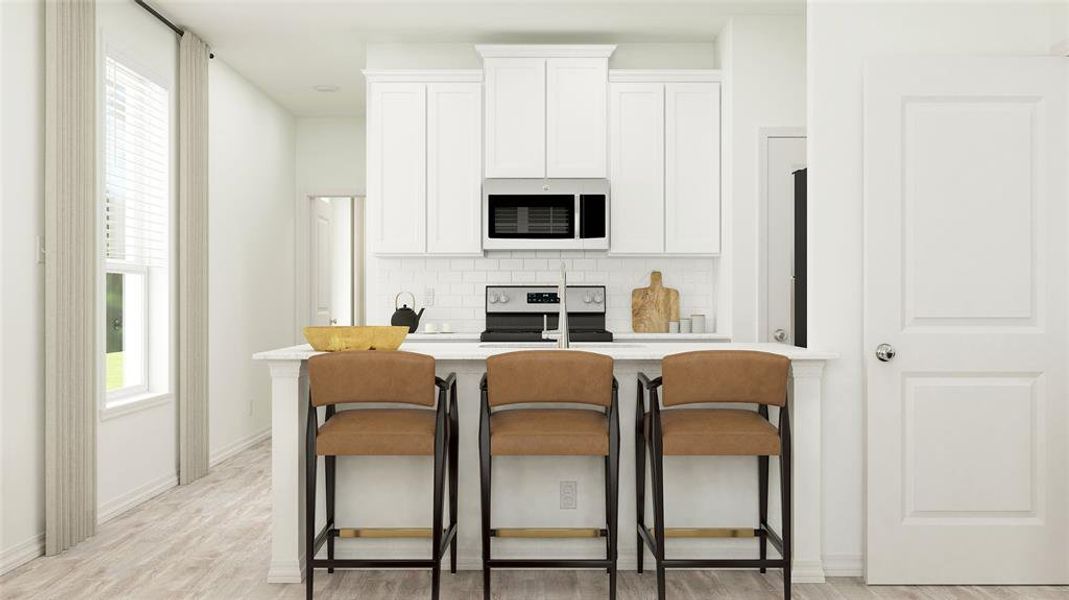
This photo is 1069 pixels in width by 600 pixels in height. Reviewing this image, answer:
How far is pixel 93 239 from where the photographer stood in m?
3.74

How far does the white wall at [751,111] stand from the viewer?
190 inches

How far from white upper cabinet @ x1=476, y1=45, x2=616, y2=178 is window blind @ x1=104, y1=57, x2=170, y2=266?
2029 millimetres

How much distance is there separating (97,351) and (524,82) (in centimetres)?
297

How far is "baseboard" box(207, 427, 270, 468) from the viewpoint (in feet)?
18.0

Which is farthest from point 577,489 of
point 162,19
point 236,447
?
point 162,19

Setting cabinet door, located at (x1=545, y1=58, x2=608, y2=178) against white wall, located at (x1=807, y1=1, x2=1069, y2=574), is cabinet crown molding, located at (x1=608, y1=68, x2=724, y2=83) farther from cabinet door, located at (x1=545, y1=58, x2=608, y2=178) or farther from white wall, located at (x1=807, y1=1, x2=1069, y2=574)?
white wall, located at (x1=807, y1=1, x2=1069, y2=574)

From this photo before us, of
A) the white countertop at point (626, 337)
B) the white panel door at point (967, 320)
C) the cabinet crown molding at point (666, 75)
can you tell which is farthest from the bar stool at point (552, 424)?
the cabinet crown molding at point (666, 75)

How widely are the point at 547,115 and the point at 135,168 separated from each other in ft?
8.25

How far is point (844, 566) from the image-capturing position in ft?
10.4

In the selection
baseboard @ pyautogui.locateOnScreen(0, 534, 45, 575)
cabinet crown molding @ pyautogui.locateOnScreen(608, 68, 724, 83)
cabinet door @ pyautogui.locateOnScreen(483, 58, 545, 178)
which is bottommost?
baseboard @ pyautogui.locateOnScreen(0, 534, 45, 575)

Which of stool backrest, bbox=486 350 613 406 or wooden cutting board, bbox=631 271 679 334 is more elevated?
wooden cutting board, bbox=631 271 679 334

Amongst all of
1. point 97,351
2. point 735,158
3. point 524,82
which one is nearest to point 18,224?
point 97,351

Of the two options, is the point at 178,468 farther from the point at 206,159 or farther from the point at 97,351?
the point at 206,159

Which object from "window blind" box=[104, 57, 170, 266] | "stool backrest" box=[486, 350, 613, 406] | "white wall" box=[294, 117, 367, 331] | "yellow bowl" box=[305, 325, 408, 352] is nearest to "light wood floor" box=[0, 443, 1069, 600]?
"stool backrest" box=[486, 350, 613, 406]
